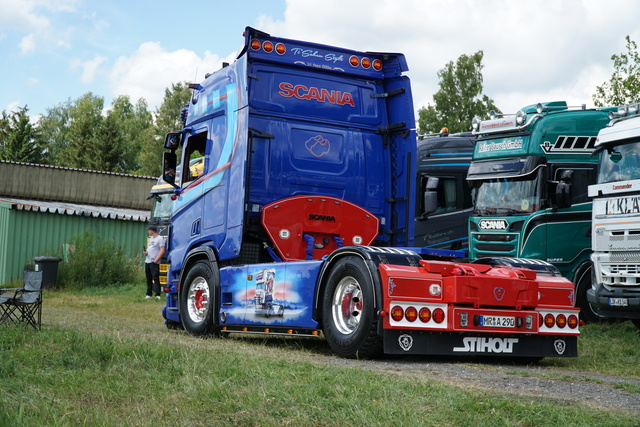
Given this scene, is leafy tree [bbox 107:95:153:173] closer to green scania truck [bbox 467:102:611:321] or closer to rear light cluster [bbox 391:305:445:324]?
green scania truck [bbox 467:102:611:321]

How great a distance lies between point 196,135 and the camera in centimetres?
1223

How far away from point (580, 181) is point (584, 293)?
1.93m

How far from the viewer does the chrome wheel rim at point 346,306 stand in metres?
8.69

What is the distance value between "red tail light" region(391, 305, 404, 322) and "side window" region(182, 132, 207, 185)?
459 cm

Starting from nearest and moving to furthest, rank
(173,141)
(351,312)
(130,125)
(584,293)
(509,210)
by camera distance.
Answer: (351,312) → (173,141) → (584,293) → (509,210) → (130,125)

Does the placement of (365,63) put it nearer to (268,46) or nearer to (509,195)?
(268,46)

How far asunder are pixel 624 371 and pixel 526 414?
379 cm

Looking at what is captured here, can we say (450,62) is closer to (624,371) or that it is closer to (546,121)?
(546,121)

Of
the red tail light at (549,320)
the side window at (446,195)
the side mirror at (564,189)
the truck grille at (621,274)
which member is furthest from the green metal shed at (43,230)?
the red tail light at (549,320)

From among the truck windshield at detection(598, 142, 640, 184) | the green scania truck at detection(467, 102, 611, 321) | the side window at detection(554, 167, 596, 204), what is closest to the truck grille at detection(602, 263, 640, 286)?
the truck windshield at detection(598, 142, 640, 184)

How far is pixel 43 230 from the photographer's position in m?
27.8

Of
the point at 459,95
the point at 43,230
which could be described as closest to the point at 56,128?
the point at 459,95

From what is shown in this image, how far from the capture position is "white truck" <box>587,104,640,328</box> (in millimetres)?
11875

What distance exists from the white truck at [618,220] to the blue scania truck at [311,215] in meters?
3.16
